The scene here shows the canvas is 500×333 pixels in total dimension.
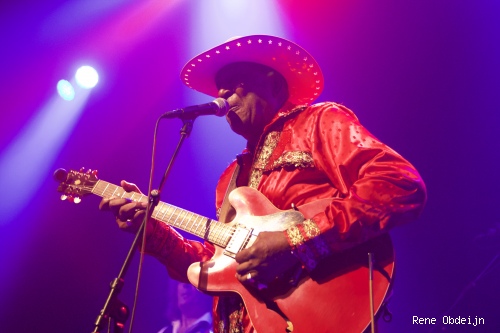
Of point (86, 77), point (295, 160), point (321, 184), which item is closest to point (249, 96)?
point (295, 160)

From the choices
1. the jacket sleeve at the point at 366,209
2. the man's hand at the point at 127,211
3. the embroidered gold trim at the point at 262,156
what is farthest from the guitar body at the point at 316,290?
the man's hand at the point at 127,211

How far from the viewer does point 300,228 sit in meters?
2.14

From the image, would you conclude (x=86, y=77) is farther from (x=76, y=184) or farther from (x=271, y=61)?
(x=271, y=61)

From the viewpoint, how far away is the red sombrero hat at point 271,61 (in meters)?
3.18

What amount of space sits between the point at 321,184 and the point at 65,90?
439 centimetres

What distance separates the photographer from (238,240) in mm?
2355

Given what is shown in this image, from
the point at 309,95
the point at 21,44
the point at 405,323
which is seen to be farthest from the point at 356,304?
the point at 21,44

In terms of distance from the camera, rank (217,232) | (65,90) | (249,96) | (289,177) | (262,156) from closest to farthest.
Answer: (217,232)
(289,177)
(262,156)
(249,96)
(65,90)

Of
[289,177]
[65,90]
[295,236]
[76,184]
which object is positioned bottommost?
[76,184]

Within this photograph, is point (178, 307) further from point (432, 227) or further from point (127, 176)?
point (432, 227)

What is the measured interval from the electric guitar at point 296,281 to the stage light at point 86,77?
3919 mm

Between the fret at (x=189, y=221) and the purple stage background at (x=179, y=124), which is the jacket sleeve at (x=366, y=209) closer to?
the fret at (x=189, y=221)

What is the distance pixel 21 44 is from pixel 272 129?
159 inches

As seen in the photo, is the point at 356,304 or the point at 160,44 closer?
the point at 356,304
